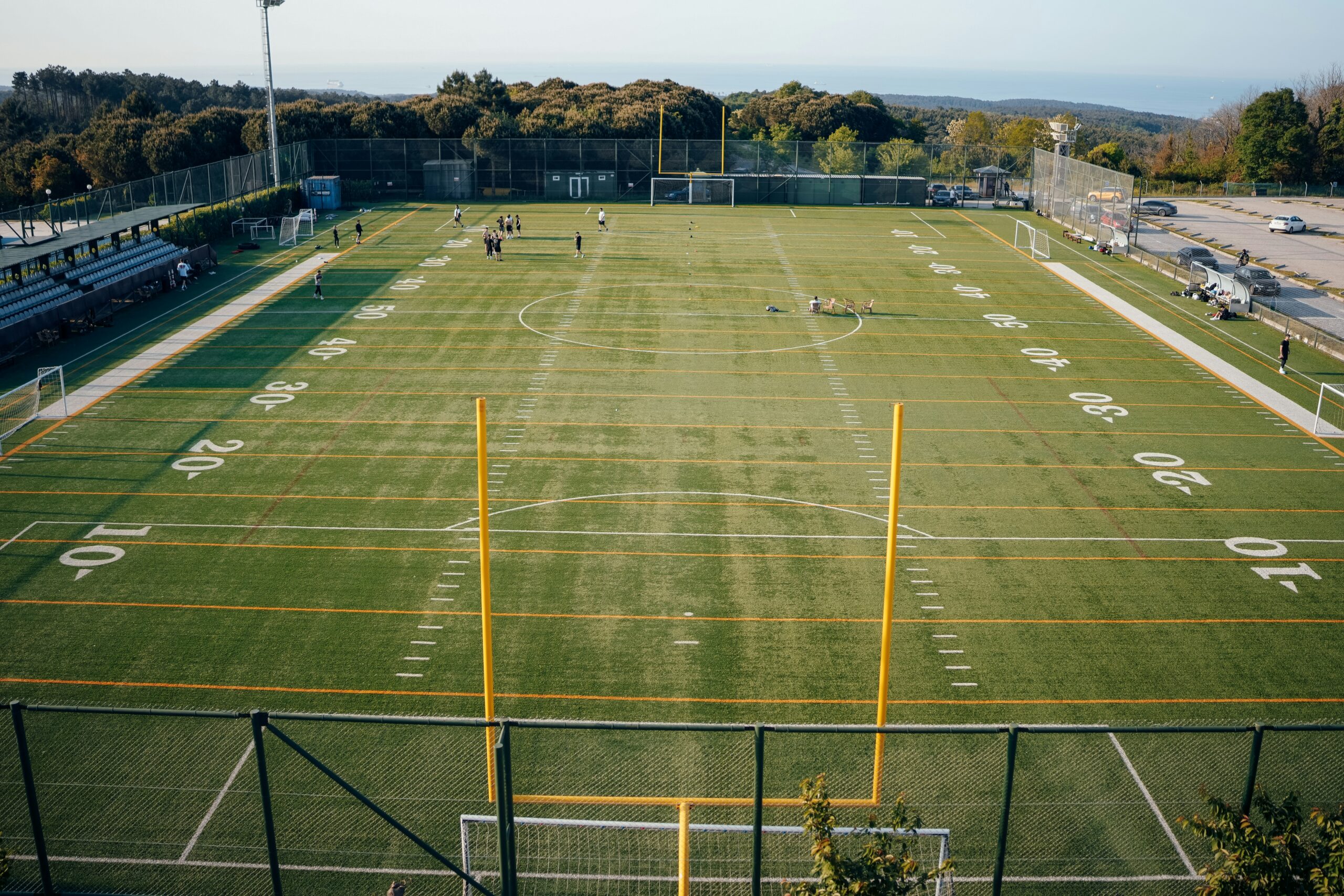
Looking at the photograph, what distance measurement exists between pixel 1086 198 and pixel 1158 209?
20.0 meters

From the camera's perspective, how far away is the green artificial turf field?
14.8 metres

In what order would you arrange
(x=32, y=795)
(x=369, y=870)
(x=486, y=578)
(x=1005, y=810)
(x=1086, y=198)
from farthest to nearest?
(x=1086, y=198) → (x=369, y=870) → (x=486, y=578) → (x=1005, y=810) → (x=32, y=795)

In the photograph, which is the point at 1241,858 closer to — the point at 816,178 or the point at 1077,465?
the point at 1077,465

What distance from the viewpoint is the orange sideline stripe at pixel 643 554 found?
21469mm

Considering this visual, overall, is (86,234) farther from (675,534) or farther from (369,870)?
(369,870)

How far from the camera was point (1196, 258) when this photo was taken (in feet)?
170

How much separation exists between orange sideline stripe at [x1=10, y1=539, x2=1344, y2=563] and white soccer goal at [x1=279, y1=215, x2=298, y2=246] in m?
34.3

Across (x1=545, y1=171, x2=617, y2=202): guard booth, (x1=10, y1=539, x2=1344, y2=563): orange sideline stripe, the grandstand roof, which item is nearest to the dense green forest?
(x1=545, y1=171, x2=617, y2=202): guard booth

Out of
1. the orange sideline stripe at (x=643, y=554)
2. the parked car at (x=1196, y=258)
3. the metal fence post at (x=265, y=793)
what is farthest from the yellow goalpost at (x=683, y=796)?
the parked car at (x=1196, y=258)

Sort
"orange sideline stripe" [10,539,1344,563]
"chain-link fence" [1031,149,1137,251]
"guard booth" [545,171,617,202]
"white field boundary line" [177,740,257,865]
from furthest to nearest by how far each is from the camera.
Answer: "guard booth" [545,171,617,202] → "chain-link fence" [1031,149,1137,251] → "orange sideline stripe" [10,539,1344,563] → "white field boundary line" [177,740,257,865]

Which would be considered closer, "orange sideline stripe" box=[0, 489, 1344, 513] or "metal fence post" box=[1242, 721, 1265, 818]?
"metal fence post" box=[1242, 721, 1265, 818]

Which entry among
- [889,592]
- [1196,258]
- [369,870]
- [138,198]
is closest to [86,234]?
[138,198]

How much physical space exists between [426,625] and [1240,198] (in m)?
83.5

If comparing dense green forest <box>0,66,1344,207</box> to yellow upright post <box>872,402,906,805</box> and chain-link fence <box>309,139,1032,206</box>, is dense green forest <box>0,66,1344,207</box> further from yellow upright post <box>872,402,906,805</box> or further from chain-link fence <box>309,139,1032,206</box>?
yellow upright post <box>872,402,906,805</box>
